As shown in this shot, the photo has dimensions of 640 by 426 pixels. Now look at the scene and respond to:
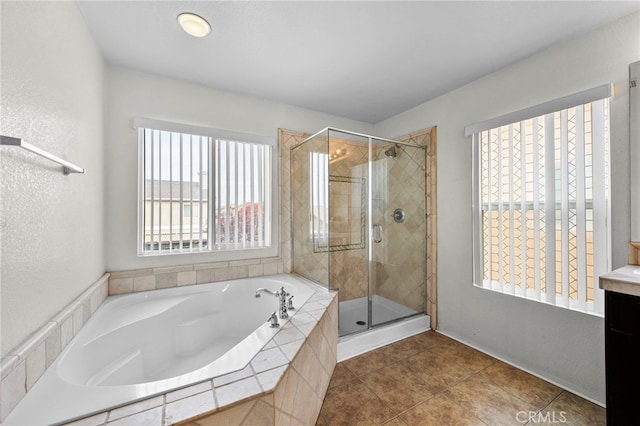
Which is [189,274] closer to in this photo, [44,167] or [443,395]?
[44,167]

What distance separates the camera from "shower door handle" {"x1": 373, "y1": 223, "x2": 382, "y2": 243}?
2.79 m

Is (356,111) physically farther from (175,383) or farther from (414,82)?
(175,383)

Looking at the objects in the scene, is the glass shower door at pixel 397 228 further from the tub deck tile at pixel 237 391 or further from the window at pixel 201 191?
the tub deck tile at pixel 237 391

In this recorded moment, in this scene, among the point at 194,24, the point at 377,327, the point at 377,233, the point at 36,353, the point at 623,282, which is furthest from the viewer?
the point at 377,233

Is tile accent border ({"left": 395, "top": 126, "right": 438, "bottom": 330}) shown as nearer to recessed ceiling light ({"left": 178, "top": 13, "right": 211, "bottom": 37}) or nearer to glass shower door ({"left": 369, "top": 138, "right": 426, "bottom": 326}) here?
glass shower door ({"left": 369, "top": 138, "right": 426, "bottom": 326})

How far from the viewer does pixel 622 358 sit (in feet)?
3.77

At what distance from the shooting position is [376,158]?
278 centimetres

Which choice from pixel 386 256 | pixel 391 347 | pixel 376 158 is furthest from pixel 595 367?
pixel 376 158

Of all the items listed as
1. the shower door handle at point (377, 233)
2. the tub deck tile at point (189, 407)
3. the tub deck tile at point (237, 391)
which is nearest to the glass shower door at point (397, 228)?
the shower door handle at point (377, 233)

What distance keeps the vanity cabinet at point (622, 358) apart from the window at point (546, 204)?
A: 59 cm

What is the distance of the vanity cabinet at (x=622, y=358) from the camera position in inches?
43.9

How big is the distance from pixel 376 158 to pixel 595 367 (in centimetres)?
226

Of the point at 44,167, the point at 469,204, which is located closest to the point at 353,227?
the point at 469,204

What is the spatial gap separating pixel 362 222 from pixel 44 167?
2386 millimetres
